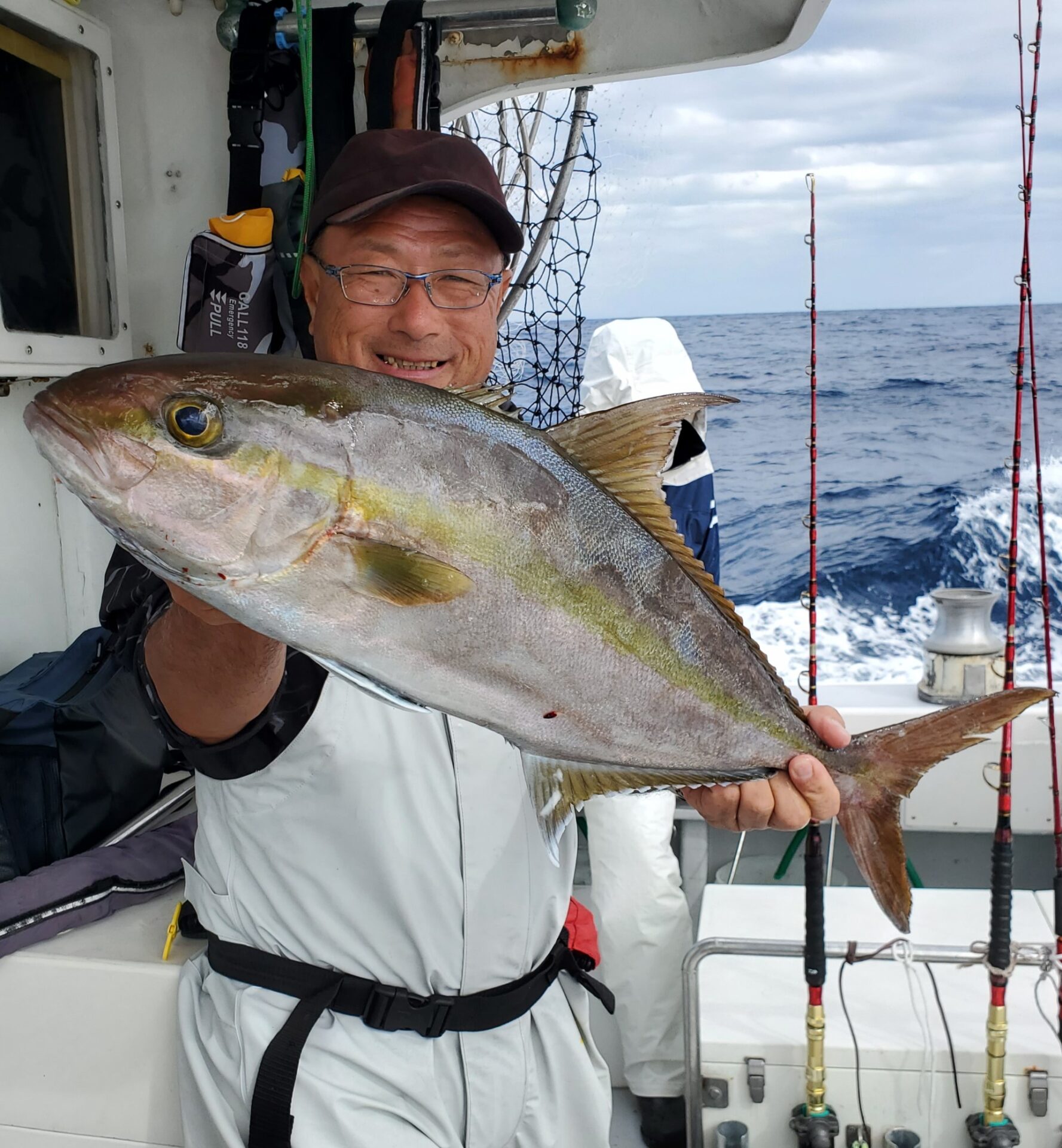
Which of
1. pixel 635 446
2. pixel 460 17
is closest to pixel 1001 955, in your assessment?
pixel 635 446

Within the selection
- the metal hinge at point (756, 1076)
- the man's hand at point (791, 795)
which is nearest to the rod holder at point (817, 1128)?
the metal hinge at point (756, 1076)

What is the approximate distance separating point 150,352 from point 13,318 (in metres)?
0.61

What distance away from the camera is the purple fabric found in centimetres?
230

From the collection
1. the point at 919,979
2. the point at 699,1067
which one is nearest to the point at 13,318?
the point at 699,1067

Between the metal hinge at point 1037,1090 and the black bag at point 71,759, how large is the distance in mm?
2316

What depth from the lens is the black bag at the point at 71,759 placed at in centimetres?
245

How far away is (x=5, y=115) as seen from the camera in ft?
9.96

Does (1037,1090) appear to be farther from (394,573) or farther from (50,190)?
(50,190)

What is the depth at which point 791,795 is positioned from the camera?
1.50 metres

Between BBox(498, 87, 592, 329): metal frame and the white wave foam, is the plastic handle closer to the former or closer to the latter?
BBox(498, 87, 592, 329): metal frame

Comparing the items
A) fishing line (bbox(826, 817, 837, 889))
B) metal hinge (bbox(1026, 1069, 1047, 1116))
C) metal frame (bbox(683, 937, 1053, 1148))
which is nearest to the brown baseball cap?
metal frame (bbox(683, 937, 1053, 1148))

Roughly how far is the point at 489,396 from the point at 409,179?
3.36 ft

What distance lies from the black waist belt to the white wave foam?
4.28m

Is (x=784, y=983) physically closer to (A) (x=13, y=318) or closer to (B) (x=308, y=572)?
(B) (x=308, y=572)
